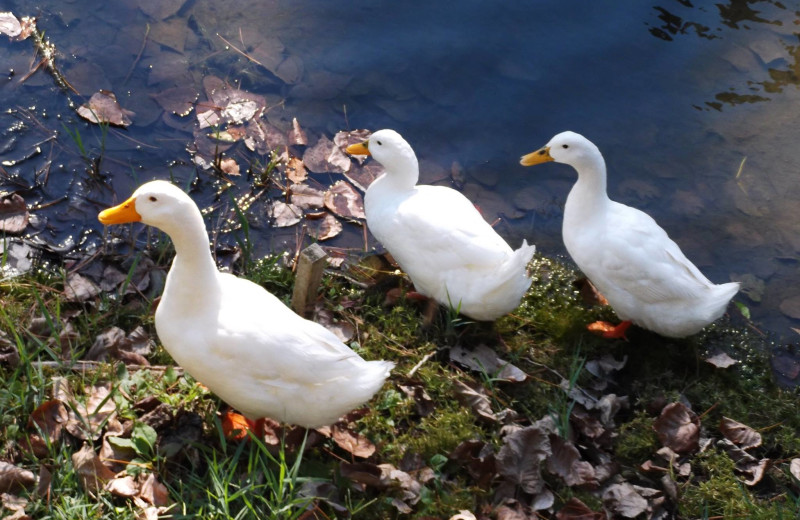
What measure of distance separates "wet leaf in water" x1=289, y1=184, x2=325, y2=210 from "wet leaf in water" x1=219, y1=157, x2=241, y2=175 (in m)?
0.36

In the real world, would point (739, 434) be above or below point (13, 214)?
below

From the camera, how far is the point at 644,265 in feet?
12.6

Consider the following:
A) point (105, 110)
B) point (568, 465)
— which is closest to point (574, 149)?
point (568, 465)

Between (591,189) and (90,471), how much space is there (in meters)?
2.68

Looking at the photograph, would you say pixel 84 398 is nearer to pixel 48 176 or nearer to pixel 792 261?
pixel 48 176

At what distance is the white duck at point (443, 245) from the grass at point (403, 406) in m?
0.18

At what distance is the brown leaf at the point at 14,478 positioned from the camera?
269 cm

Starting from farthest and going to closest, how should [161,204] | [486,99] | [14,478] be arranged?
[486,99], [161,204], [14,478]

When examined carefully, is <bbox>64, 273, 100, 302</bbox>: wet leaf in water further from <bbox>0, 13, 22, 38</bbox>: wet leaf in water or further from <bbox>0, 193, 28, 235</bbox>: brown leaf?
<bbox>0, 13, 22, 38</bbox>: wet leaf in water

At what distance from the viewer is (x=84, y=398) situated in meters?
3.08

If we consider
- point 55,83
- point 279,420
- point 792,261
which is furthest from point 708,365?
A: point 55,83

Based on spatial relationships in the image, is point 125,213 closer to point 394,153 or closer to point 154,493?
point 154,493

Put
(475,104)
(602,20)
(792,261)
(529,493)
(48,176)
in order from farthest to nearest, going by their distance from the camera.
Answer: (602,20) → (475,104) → (792,261) → (48,176) → (529,493)

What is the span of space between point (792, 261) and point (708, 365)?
1.32m
